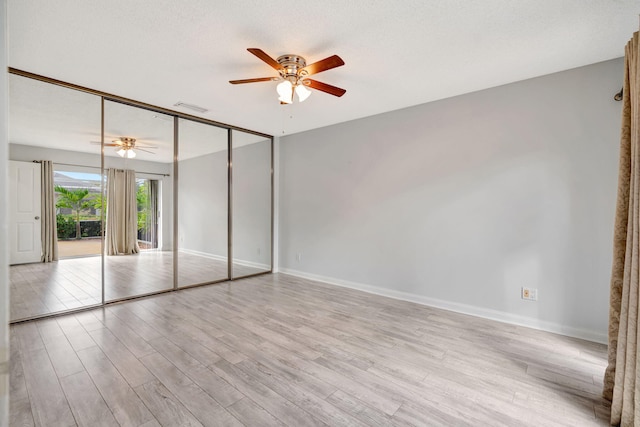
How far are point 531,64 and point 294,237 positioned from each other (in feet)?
13.2

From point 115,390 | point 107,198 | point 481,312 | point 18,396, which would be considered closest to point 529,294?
point 481,312

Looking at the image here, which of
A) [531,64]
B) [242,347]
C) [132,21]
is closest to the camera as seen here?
[132,21]

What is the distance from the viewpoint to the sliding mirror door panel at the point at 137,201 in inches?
139

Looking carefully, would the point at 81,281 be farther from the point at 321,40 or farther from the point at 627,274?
the point at 627,274

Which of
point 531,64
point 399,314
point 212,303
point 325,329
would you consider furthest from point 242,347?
point 531,64

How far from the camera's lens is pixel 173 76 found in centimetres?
296

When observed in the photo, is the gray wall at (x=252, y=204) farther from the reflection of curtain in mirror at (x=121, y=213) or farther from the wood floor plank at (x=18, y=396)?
the wood floor plank at (x=18, y=396)

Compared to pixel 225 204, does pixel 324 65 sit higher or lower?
higher

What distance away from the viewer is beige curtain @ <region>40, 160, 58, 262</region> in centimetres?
320

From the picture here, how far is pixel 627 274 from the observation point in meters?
1.61

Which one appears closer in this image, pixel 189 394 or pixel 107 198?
pixel 189 394

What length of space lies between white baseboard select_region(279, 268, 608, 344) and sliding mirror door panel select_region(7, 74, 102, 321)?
3343 mm

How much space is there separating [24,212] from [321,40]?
3.65 meters

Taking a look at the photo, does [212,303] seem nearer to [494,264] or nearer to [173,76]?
[173,76]
